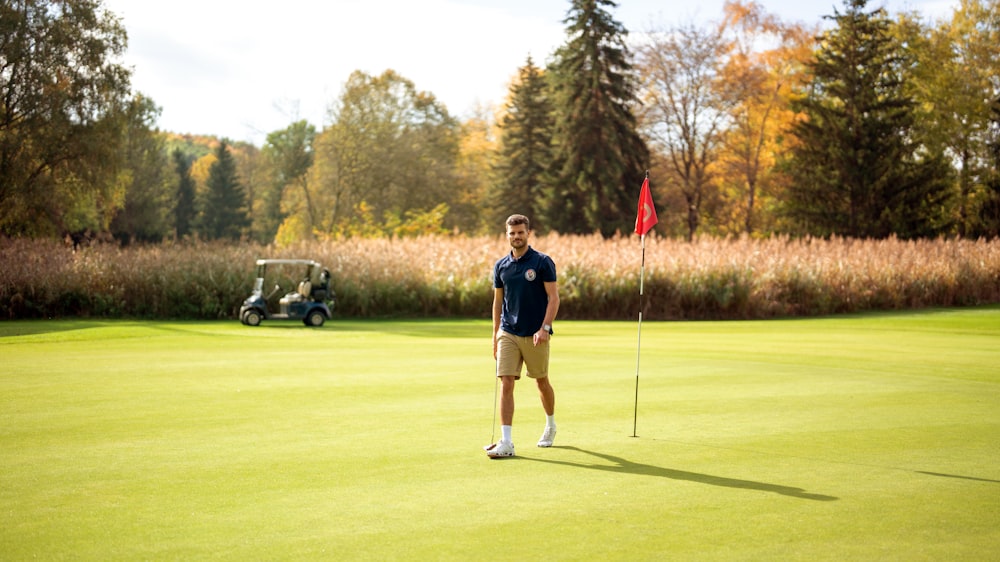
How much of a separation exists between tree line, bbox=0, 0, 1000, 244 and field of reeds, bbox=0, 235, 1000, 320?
1453 centimetres

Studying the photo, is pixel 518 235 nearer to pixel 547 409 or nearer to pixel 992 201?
pixel 547 409

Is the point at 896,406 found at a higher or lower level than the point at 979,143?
lower

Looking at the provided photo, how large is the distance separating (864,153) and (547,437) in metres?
50.9

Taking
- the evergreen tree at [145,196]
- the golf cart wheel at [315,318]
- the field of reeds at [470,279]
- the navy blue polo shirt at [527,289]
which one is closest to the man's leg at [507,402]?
the navy blue polo shirt at [527,289]

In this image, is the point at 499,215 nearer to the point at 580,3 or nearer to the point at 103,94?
the point at 580,3

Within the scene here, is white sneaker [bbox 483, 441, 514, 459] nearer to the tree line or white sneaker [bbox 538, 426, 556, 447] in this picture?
white sneaker [bbox 538, 426, 556, 447]

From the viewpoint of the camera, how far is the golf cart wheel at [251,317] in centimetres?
2509

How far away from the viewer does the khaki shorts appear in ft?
27.5

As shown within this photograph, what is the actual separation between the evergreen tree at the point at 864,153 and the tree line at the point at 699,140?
0.09 metres

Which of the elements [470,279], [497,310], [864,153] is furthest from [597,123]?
[497,310]

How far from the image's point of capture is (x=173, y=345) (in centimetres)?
1862

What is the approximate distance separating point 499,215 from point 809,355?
162ft

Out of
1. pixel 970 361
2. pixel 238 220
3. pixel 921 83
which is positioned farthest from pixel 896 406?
pixel 238 220

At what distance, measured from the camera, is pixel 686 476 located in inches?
284
